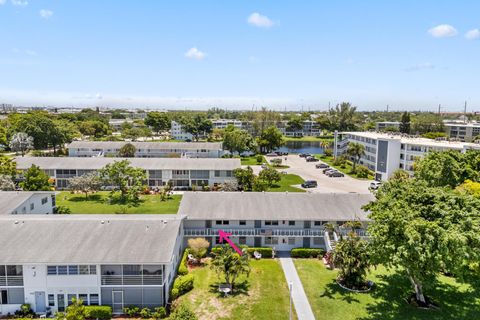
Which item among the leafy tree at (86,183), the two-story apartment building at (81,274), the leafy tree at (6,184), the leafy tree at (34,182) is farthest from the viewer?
the leafy tree at (86,183)

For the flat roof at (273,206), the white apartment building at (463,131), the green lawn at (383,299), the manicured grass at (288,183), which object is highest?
the white apartment building at (463,131)

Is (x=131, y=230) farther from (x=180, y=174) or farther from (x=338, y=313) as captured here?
(x=180, y=174)

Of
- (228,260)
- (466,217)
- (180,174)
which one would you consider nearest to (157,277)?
(228,260)

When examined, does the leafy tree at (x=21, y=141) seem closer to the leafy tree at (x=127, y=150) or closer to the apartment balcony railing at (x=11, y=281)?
the leafy tree at (x=127, y=150)

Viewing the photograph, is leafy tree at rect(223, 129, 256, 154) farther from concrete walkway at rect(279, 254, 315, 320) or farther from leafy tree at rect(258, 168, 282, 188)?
concrete walkway at rect(279, 254, 315, 320)

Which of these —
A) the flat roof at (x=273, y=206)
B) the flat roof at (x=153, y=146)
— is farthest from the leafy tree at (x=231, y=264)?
the flat roof at (x=153, y=146)

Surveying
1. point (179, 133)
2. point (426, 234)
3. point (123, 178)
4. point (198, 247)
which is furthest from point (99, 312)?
point (179, 133)
